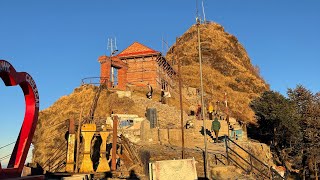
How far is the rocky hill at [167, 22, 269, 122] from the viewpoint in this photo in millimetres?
66250

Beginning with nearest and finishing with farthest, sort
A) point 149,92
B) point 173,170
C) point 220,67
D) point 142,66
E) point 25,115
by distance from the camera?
point 25,115, point 173,170, point 149,92, point 142,66, point 220,67

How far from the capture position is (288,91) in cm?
3700

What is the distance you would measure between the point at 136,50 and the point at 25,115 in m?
34.0

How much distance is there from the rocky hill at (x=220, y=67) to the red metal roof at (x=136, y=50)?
17796 millimetres

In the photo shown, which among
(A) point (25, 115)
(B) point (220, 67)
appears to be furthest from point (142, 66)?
(B) point (220, 67)

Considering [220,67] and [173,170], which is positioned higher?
[220,67]

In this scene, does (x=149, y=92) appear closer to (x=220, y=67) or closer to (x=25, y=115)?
(x=25, y=115)

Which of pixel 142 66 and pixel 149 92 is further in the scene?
pixel 142 66

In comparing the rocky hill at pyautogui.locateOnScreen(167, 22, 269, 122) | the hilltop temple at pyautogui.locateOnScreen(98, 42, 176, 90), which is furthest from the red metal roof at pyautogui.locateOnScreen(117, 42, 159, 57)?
the rocky hill at pyautogui.locateOnScreen(167, 22, 269, 122)

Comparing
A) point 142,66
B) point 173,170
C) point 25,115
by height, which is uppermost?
point 142,66

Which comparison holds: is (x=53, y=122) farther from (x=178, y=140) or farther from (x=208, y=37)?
(x=208, y=37)

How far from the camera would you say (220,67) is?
81.7 metres

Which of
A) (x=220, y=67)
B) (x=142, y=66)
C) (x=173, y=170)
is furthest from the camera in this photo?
(x=220, y=67)

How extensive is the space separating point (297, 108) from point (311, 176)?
8158 mm
